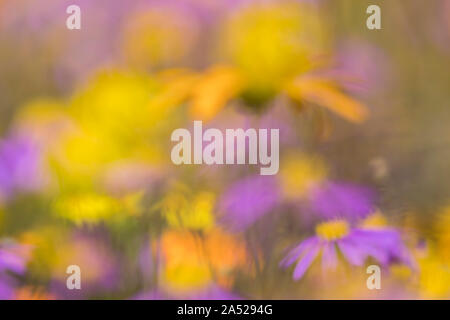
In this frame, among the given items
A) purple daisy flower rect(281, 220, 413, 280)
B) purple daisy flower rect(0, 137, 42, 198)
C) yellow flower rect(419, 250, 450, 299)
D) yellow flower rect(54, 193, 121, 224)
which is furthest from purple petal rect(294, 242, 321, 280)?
purple daisy flower rect(0, 137, 42, 198)

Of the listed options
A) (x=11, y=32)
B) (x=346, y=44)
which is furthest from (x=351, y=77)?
(x=11, y=32)

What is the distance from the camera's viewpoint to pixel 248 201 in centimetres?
63

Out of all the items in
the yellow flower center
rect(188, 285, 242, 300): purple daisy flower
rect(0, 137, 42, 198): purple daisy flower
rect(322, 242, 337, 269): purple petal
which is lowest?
rect(188, 285, 242, 300): purple daisy flower

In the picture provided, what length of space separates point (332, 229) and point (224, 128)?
0.19 meters

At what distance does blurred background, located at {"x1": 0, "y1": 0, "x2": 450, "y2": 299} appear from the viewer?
618mm

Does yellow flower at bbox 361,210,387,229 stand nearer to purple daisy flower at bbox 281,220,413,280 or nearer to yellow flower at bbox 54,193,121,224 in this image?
purple daisy flower at bbox 281,220,413,280

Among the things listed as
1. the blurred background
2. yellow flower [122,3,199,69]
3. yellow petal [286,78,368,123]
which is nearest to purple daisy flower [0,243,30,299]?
the blurred background

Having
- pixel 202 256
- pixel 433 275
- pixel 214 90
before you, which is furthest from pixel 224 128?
pixel 433 275

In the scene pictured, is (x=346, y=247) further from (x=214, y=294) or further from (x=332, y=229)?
(x=214, y=294)

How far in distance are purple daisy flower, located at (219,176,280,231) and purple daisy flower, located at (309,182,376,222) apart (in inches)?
2.3

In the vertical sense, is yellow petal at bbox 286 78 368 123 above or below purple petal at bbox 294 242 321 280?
above

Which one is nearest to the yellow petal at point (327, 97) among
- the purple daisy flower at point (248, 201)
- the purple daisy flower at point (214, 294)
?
the purple daisy flower at point (248, 201)
